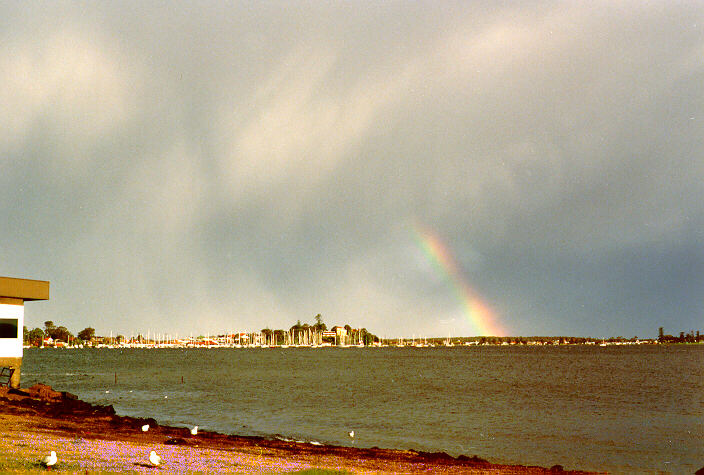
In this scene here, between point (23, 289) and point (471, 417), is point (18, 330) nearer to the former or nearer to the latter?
point (23, 289)

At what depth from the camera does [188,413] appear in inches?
2297

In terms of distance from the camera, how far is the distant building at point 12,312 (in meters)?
49.8

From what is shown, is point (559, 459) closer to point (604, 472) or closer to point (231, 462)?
point (604, 472)

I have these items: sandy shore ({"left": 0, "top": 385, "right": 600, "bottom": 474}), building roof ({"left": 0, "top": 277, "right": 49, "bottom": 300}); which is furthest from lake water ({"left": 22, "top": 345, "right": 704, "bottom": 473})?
building roof ({"left": 0, "top": 277, "right": 49, "bottom": 300})

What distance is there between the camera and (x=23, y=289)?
50.7 m

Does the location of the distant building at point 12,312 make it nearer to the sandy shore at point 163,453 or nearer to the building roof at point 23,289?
the building roof at point 23,289

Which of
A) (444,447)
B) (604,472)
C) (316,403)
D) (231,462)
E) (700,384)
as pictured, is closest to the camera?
(231,462)

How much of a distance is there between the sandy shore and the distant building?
24.4 feet

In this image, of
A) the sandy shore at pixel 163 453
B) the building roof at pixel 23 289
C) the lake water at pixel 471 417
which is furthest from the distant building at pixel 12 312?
the lake water at pixel 471 417

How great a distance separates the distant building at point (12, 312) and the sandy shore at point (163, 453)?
743 cm

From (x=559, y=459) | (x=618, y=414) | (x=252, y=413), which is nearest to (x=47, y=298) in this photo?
(x=252, y=413)

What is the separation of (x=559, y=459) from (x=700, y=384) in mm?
83362

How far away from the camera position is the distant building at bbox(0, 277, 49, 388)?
163ft

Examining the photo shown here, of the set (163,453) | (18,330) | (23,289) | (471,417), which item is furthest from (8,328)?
(471,417)
